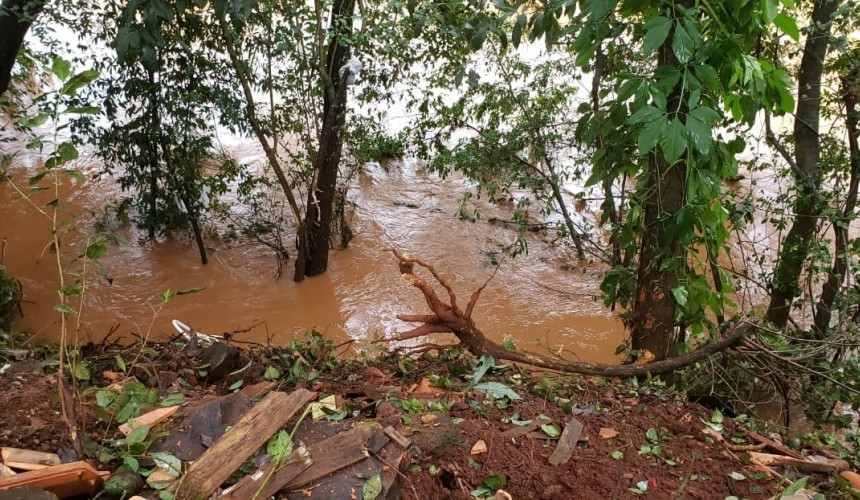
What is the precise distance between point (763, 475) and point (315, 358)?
2150 millimetres

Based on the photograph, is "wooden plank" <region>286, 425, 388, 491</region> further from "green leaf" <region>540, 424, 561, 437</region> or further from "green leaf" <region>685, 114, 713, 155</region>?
"green leaf" <region>685, 114, 713, 155</region>

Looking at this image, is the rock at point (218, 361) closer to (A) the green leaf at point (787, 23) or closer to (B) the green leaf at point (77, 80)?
(B) the green leaf at point (77, 80)

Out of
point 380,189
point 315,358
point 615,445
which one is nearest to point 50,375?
point 315,358

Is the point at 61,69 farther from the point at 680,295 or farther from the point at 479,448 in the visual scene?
the point at 680,295

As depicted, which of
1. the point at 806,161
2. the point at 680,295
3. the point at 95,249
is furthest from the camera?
the point at 806,161

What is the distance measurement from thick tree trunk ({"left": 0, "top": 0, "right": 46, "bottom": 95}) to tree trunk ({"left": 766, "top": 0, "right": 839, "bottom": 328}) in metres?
6.05

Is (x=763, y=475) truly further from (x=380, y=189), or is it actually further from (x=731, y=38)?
(x=380, y=189)

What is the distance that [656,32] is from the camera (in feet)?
6.69

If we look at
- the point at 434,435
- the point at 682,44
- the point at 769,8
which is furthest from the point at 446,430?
the point at 769,8

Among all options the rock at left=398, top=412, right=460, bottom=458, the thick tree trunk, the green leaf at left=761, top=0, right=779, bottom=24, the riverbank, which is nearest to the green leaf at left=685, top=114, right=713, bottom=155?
the green leaf at left=761, top=0, right=779, bottom=24

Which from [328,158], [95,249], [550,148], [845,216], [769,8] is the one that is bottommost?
[95,249]

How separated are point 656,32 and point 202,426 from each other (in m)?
2.19

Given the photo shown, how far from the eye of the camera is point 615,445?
2137 mm

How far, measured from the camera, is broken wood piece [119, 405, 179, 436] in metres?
1.88
